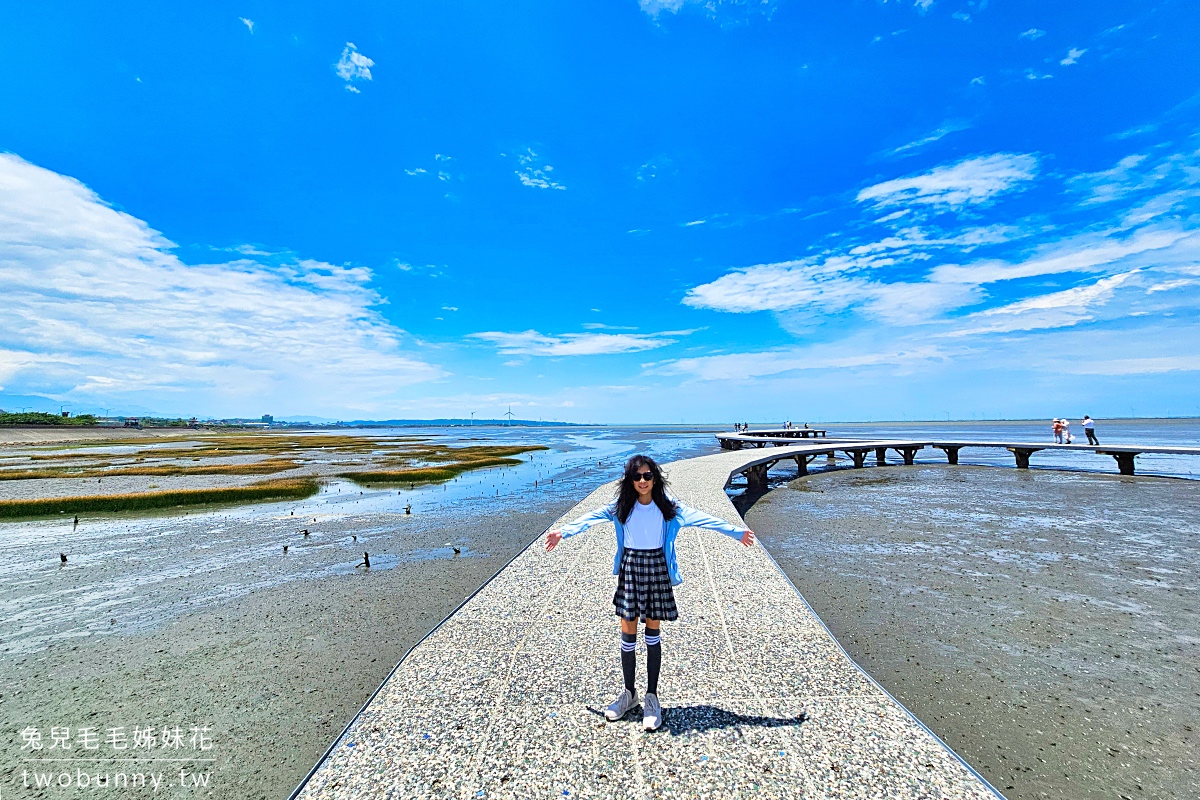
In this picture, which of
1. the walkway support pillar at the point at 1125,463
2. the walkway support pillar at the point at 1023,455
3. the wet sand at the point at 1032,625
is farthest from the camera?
the walkway support pillar at the point at 1023,455

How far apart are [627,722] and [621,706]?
0.13 meters

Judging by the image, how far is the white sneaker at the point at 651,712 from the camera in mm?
4105

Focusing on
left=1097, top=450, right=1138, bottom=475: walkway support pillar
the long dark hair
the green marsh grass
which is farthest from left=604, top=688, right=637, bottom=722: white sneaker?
left=1097, top=450, right=1138, bottom=475: walkway support pillar

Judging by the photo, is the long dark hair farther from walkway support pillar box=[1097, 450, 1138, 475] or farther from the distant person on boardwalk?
walkway support pillar box=[1097, 450, 1138, 475]

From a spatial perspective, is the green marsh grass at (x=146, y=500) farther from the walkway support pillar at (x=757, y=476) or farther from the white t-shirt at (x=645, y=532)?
the white t-shirt at (x=645, y=532)

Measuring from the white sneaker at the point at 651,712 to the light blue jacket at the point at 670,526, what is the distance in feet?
3.23

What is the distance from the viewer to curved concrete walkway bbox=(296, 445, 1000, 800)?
353cm

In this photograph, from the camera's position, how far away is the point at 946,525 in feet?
47.1

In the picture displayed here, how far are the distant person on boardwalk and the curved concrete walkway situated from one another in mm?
261

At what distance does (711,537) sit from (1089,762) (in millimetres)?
6690

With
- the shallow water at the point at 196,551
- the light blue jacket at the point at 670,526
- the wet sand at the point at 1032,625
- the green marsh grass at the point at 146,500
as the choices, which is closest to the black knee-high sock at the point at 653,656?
the light blue jacket at the point at 670,526

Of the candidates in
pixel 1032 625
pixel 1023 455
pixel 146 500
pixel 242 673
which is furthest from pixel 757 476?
pixel 146 500

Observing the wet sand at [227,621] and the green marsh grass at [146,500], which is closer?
the wet sand at [227,621]

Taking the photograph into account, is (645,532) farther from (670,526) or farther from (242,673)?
(242,673)
